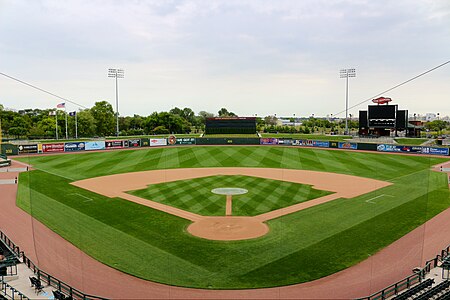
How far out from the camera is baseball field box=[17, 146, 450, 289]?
17766mm

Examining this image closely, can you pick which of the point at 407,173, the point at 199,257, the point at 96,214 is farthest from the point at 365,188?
the point at 96,214

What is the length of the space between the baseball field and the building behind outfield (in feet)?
172

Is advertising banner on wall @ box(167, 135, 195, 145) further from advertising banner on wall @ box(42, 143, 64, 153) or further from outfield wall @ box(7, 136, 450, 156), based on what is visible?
advertising banner on wall @ box(42, 143, 64, 153)

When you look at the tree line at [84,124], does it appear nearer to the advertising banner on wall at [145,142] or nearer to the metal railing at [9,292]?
the advertising banner on wall at [145,142]

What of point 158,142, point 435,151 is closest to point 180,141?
point 158,142

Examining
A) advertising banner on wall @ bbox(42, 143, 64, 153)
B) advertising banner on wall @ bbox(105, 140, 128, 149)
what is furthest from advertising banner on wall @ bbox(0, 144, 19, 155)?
advertising banner on wall @ bbox(105, 140, 128, 149)

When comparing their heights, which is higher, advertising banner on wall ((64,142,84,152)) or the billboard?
the billboard

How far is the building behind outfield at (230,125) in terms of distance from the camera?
104 m

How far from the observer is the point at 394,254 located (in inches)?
768

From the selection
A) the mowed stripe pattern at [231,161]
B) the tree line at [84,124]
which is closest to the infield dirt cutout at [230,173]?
the mowed stripe pattern at [231,161]

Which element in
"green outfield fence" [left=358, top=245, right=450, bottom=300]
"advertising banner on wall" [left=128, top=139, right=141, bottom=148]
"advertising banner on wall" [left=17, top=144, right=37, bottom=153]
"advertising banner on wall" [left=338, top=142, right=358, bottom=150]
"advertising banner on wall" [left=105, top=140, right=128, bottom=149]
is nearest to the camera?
"green outfield fence" [left=358, top=245, right=450, bottom=300]

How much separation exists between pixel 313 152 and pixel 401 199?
37.8 meters

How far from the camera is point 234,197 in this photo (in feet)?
106

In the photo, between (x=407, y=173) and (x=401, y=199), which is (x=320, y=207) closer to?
(x=401, y=199)
